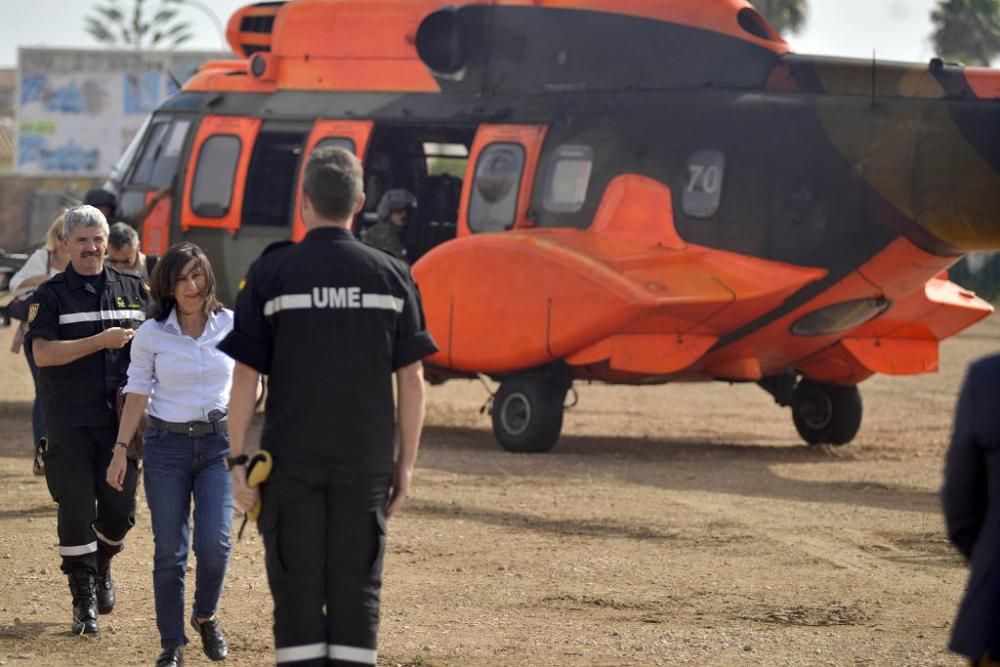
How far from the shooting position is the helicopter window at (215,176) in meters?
17.0

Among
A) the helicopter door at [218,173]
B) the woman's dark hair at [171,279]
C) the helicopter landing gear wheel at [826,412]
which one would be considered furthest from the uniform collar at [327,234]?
the helicopter door at [218,173]

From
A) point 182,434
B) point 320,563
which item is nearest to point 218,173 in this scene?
point 182,434

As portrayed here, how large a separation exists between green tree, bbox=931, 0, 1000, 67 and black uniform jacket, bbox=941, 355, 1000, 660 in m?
48.2

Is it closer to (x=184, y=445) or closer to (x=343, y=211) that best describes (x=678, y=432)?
(x=184, y=445)

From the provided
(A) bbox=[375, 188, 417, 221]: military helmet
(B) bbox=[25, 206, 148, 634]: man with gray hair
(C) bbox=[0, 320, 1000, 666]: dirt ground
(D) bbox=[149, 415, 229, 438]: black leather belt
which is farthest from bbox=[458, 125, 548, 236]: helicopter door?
(D) bbox=[149, 415, 229, 438]: black leather belt

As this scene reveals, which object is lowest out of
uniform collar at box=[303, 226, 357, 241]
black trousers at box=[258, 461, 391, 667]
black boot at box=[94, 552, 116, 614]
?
black boot at box=[94, 552, 116, 614]

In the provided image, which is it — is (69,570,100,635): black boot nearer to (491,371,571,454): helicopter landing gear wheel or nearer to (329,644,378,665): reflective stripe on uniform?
(329,644,378,665): reflective stripe on uniform

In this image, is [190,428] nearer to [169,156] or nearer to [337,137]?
[337,137]

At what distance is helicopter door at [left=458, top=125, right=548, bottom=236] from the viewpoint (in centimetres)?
1524

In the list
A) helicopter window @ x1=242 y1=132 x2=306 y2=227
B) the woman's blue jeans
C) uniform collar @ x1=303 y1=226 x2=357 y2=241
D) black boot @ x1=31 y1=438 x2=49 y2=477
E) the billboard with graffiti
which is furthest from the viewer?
the billboard with graffiti

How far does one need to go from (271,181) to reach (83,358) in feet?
30.0

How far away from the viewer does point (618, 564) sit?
397 inches

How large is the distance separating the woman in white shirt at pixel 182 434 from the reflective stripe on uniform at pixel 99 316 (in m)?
0.68

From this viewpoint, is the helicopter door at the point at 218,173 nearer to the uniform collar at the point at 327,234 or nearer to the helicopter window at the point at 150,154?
the helicopter window at the point at 150,154
